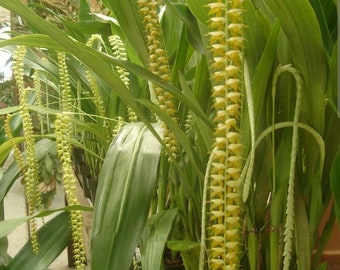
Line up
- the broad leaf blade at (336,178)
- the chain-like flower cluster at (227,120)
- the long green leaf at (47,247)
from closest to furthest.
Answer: the chain-like flower cluster at (227,120), the broad leaf blade at (336,178), the long green leaf at (47,247)

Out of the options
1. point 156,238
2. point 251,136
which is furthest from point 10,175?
point 251,136

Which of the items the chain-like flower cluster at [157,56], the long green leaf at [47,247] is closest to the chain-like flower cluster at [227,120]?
the chain-like flower cluster at [157,56]

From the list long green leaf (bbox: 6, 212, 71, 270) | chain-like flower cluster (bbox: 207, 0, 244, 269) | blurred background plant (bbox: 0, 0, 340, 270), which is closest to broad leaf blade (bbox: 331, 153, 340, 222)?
blurred background plant (bbox: 0, 0, 340, 270)

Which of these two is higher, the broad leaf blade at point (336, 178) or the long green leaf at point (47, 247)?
the broad leaf blade at point (336, 178)

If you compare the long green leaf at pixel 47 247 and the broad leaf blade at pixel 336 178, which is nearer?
the broad leaf blade at pixel 336 178

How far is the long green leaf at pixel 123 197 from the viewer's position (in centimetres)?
46

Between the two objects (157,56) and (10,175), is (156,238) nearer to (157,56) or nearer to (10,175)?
(157,56)

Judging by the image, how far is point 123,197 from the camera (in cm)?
49

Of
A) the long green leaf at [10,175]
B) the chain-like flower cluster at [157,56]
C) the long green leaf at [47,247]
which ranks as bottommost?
the long green leaf at [47,247]

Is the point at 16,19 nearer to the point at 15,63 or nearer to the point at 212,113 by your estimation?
the point at 15,63

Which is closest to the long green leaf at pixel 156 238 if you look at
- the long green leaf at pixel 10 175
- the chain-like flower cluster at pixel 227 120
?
the chain-like flower cluster at pixel 227 120

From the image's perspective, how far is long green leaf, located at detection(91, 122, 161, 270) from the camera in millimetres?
460

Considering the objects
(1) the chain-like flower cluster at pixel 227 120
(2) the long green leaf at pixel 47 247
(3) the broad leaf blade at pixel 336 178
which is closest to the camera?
(1) the chain-like flower cluster at pixel 227 120

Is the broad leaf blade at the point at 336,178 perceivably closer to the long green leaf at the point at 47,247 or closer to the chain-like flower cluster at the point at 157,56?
the chain-like flower cluster at the point at 157,56
